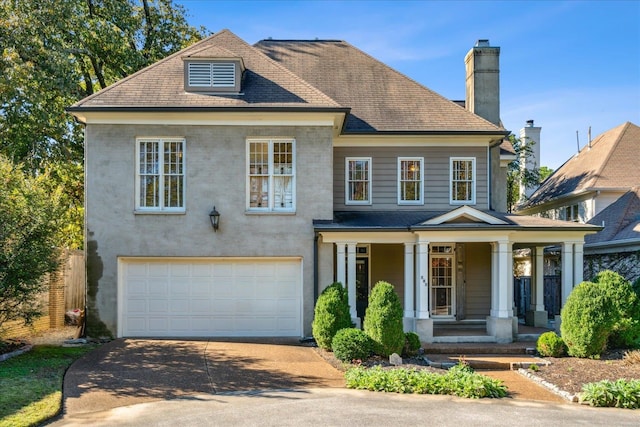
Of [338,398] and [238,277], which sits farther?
[238,277]

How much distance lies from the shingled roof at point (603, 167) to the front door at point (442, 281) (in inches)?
337

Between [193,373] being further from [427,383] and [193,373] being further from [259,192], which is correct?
[259,192]

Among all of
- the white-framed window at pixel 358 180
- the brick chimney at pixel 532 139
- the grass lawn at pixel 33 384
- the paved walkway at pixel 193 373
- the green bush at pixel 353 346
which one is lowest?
the paved walkway at pixel 193 373

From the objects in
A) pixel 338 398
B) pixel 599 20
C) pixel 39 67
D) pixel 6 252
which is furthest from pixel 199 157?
pixel 599 20

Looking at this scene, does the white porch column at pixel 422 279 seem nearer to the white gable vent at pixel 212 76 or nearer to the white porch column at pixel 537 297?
the white porch column at pixel 537 297

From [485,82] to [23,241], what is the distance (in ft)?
47.0

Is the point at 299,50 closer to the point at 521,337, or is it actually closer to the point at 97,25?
the point at 97,25

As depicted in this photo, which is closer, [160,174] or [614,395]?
[614,395]

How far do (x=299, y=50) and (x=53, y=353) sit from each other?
12593mm

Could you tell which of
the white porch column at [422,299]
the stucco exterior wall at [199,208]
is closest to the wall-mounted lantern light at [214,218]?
the stucco exterior wall at [199,208]

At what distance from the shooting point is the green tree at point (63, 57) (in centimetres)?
1919

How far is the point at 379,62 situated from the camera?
18969 mm

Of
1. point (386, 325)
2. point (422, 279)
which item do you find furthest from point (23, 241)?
point (422, 279)

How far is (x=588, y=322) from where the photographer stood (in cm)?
1220
